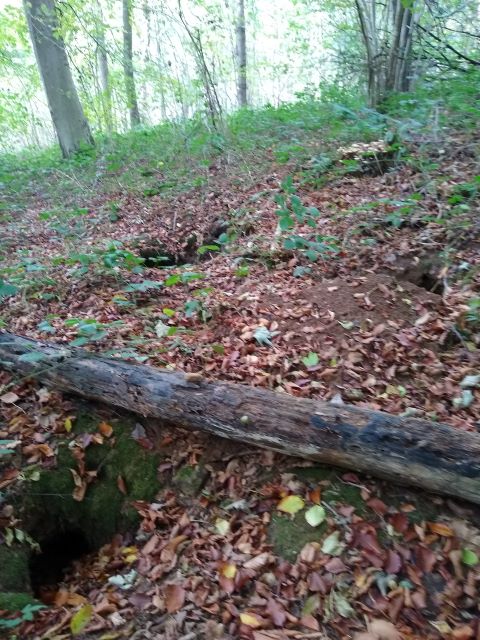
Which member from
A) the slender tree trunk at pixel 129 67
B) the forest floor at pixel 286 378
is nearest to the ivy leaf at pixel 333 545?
the forest floor at pixel 286 378

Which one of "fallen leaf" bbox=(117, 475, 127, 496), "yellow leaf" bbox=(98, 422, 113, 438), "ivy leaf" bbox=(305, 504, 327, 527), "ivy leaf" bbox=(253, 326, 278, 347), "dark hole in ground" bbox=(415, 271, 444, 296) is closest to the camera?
"ivy leaf" bbox=(305, 504, 327, 527)

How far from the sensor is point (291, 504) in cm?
261

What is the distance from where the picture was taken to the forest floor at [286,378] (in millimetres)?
2268

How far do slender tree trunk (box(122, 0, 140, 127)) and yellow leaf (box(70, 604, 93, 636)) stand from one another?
35.7ft

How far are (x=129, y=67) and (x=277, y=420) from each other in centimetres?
1068

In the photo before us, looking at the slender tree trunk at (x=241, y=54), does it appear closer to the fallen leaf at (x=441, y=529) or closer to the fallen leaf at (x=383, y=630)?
the fallen leaf at (x=441, y=529)

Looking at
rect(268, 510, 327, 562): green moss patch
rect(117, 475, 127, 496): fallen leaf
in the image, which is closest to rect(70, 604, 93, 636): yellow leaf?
rect(117, 475, 127, 496): fallen leaf

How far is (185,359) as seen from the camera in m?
3.56

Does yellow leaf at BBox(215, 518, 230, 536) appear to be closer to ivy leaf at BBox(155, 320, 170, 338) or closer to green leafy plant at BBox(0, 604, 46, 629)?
green leafy plant at BBox(0, 604, 46, 629)

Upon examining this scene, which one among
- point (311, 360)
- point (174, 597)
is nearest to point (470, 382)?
point (311, 360)

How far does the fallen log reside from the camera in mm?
2291

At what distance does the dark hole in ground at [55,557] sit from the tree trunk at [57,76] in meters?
10.1

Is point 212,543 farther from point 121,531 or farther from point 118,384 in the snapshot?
point 118,384

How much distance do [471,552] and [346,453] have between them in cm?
75
